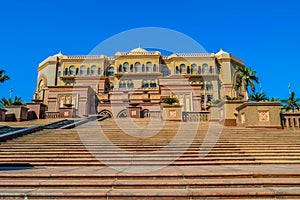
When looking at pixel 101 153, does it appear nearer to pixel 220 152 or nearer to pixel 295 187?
pixel 220 152

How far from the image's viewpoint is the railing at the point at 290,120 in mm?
13795

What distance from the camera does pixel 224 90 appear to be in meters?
57.0

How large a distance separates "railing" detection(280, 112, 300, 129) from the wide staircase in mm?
3107

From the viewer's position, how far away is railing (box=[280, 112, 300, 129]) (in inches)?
543

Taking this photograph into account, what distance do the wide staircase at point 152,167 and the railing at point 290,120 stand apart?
122 inches

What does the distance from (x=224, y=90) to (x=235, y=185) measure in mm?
54470

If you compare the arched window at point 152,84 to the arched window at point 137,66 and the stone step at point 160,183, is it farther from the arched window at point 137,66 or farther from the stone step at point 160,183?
the stone step at point 160,183

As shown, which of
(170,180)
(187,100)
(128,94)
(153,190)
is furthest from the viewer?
(128,94)

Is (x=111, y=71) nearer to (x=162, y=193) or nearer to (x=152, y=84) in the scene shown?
(x=152, y=84)

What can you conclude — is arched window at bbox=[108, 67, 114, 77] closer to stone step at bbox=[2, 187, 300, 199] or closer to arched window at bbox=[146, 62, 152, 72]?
arched window at bbox=[146, 62, 152, 72]

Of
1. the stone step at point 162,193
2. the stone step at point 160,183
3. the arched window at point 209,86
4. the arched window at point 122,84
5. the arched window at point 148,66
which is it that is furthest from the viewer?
the arched window at point 209,86

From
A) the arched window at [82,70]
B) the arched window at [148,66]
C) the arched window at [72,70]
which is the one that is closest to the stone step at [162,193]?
the arched window at [148,66]

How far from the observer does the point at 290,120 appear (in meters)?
14.1

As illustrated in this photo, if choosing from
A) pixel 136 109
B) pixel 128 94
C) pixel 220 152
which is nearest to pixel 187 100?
pixel 136 109
